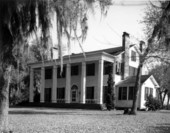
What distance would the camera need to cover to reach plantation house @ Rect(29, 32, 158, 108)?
88.7 feet

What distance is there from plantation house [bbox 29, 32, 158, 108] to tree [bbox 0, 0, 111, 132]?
19312 millimetres

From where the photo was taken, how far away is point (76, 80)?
3181 cm

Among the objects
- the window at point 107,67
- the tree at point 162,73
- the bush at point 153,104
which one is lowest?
the bush at point 153,104

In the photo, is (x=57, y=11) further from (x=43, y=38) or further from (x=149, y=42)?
(x=149, y=42)

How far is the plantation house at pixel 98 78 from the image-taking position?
27031mm

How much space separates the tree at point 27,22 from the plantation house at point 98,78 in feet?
63.4

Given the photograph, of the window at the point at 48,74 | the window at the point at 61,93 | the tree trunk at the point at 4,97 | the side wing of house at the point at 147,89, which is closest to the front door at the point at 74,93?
the window at the point at 61,93

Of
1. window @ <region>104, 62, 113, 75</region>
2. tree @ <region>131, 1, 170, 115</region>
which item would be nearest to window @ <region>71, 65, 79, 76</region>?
window @ <region>104, 62, 113, 75</region>

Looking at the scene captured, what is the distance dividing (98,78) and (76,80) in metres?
6.03

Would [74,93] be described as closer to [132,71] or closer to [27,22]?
[132,71]

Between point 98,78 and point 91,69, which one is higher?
point 91,69

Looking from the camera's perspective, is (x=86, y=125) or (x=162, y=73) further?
(x=162, y=73)

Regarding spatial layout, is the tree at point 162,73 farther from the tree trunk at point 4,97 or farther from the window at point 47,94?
the tree trunk at point 4,97

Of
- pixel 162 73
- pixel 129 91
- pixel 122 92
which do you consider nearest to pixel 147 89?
pixel 129 91
